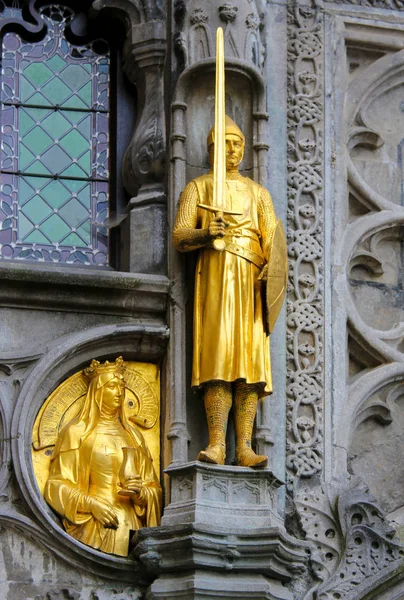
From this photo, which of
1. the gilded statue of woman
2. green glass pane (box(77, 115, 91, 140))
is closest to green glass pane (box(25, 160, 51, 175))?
green glass pane (box(77, 115, 91, 140))

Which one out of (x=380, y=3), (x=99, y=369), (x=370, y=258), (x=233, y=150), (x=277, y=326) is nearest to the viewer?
(x=99, y=369)

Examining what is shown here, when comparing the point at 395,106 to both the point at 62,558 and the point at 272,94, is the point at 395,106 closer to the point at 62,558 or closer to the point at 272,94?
the point at 272,94

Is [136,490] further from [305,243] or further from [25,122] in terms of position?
[25,122]

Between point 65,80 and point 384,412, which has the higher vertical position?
point 65,80

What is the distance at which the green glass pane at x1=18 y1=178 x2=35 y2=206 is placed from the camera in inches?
522

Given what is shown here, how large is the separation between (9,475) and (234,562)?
1377mm

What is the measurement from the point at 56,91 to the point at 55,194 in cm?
71

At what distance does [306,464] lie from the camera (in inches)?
494

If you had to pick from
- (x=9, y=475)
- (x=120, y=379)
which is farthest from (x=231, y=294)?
(x=9, y=475)

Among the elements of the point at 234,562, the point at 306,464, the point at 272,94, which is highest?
the point at 272,94

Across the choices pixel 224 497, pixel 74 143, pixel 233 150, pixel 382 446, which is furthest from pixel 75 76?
pixel 224 497

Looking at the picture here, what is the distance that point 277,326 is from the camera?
1280 centimetres

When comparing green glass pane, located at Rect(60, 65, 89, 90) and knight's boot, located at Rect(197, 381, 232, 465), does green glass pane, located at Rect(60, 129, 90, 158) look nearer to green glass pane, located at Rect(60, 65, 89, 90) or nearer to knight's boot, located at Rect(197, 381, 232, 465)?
green glass pane, located at Rect(60, 65, 89, 90)

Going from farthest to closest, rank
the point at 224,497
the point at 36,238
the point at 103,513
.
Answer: the point at 36,238
the point at 103,513
the point at 224,497
